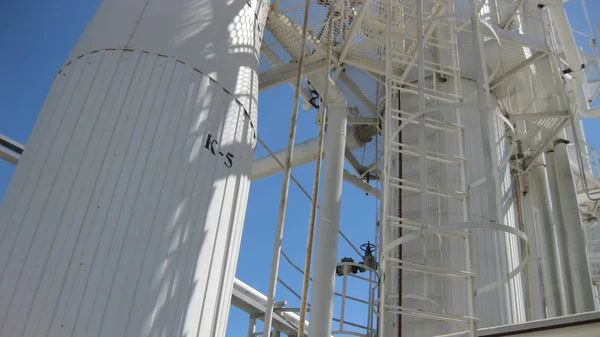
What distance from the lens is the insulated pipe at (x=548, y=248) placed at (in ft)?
36.7

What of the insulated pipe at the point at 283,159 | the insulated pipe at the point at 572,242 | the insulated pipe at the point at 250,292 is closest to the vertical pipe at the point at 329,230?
the insulated pipe at the point at 283,159

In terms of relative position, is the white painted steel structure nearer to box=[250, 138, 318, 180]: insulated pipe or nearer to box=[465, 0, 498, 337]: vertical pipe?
box=[465, 0, 498, 337]: vertical pipe

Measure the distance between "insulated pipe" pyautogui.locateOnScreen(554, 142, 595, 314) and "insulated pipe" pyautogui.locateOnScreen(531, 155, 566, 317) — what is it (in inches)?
13.1

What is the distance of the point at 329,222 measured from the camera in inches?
359

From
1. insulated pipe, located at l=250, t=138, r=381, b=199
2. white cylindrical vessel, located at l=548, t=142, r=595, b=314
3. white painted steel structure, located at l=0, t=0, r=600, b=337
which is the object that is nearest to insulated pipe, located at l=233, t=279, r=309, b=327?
insulated pipe, located at l=250, t=138, r=381, b=199

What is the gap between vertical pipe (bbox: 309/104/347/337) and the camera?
27.4 feet

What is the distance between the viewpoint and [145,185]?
449cm

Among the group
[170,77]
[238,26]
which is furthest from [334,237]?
[170,77]

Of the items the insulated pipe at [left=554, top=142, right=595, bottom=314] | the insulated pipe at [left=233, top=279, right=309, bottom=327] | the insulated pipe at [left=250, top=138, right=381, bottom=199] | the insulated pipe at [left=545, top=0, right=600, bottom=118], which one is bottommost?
the insulated pipe at [left=233, top=279, right=309, bottom=327]

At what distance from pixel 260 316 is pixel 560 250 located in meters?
5.94

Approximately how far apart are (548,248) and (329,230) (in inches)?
206

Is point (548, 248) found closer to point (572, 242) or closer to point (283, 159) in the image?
point (572, 242)

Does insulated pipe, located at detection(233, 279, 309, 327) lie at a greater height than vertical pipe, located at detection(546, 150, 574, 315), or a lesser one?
lesser

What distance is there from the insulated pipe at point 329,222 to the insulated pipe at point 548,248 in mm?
4888
